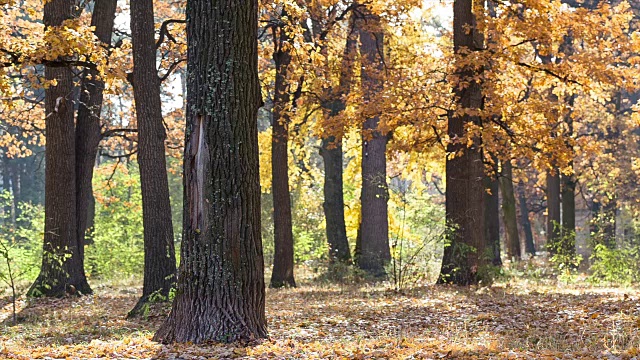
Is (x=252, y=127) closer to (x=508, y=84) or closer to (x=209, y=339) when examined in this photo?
(x=209, y=339)

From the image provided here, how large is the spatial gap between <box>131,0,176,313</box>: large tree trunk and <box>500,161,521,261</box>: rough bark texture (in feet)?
42.3

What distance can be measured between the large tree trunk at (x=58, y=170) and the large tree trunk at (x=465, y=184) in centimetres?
781

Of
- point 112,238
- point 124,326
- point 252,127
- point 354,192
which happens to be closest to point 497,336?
point 252,127

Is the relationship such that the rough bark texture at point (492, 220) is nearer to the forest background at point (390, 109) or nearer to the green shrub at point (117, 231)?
the forest background at point (390, 109)

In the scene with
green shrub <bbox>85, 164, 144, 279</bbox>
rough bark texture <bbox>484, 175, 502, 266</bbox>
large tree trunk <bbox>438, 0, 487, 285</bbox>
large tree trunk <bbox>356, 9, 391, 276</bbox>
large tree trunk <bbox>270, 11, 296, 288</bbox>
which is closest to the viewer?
large tree trunk <bbox>438, 0, 487, 285</bbox>

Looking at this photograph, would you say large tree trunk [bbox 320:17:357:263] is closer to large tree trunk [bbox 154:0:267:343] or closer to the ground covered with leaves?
the ground covered with leaves

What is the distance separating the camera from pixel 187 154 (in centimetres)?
809

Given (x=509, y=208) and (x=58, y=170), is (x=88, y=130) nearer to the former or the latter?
(x=58, y=170)

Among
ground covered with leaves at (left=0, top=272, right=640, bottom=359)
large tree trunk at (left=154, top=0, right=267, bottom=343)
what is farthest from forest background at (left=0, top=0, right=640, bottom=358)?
large tree trunk at (left=154, top=0, right=267, bottom=343)

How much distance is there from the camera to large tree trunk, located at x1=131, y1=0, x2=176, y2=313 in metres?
12.6

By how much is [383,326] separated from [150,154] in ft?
16.2

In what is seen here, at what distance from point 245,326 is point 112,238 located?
19775 millimetres

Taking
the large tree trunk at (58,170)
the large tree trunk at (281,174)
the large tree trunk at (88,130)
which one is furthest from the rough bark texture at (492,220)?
the large tree trunk at (58,170)

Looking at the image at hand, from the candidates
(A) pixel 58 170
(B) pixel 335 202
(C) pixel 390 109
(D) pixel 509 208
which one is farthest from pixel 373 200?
(A) pixel 58 170
